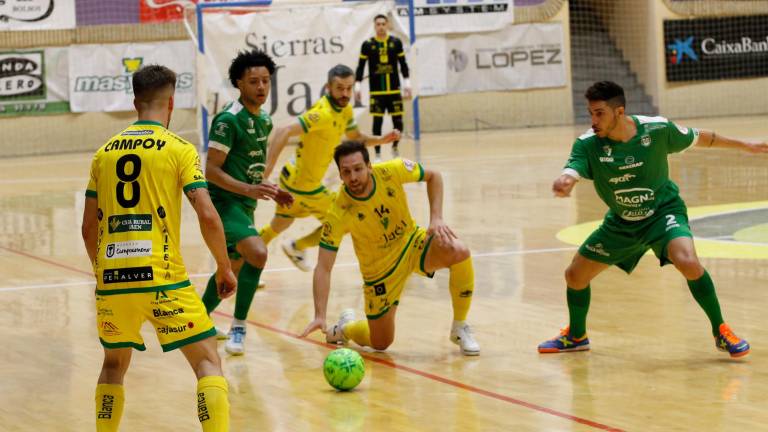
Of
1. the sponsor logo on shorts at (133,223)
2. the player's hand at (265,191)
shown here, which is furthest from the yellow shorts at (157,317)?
the player's hand at (265,191)

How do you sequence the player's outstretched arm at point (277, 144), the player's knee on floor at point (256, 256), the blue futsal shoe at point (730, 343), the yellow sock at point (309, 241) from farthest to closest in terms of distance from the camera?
the yellow sock at point (309, 241), the player's outstretched arm at point (277, 144), the player's knee on floor at point (256, 256), the blue futsal shoe at point (730, 343)

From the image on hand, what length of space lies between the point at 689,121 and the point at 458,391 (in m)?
22.6

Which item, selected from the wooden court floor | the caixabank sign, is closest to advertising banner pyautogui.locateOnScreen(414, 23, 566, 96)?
the caixabank sign

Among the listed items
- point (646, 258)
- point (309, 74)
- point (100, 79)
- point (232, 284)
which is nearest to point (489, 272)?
point (646, 258)

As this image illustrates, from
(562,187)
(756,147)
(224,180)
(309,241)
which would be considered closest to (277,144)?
(309,241)

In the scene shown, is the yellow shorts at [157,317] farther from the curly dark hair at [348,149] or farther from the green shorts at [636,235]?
the green shorts at [636,235]

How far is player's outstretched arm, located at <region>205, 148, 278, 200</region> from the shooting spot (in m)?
7.12

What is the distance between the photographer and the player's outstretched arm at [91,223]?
16.1 ft

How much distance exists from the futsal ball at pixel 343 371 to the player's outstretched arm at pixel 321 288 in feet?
2.08

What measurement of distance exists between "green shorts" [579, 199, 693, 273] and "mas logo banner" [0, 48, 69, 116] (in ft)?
67.3

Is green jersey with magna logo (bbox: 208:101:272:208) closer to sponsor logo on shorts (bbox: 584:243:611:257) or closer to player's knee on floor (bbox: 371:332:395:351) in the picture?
player's knee on floor (bbox: 371:332:395:351)

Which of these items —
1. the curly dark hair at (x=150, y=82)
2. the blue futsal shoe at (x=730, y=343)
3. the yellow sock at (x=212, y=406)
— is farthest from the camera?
the blue futsal shoe at (x=730, y=343)

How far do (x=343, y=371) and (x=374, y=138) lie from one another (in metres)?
4.12

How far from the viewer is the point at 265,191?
275 inches
